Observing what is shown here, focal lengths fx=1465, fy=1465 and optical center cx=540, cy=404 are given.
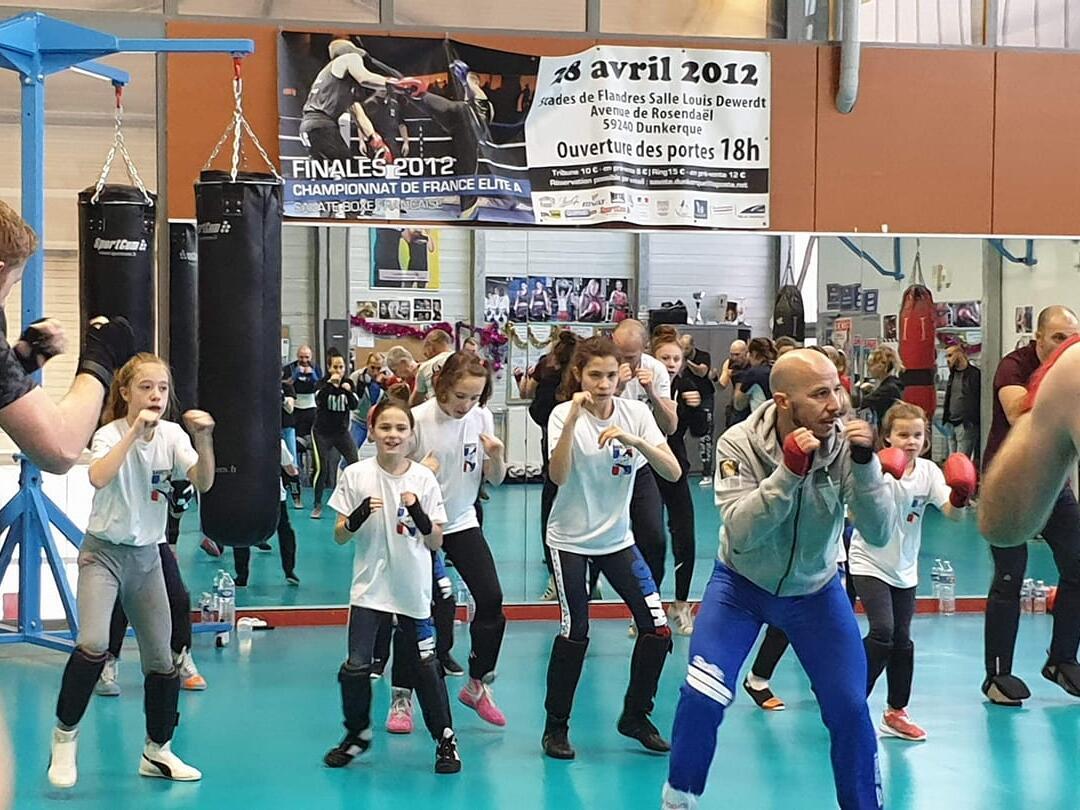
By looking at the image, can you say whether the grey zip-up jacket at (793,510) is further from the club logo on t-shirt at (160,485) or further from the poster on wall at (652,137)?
the poster on wall at (652,137)

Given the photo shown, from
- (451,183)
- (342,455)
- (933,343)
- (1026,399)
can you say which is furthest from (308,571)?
(1026,399)

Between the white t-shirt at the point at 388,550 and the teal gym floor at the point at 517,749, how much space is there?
68cm

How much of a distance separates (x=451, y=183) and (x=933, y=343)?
10.8ft

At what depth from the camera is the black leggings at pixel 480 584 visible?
6.27 meters

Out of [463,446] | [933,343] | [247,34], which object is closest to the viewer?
[463,446]

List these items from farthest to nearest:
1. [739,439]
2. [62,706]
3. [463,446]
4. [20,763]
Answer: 1. [463,446]
2. [20,763]
3. [62,706]
4. [739,439]

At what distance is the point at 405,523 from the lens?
18.7ft

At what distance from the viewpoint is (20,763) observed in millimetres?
5777

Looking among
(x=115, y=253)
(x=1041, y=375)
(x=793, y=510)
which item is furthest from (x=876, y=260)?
(x=1041, y=375)

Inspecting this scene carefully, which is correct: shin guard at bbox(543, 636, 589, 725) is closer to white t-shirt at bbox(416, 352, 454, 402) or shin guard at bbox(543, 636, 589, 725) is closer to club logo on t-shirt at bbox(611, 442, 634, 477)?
club logo on t-shirt at bbox(611, 442, 634, 477)

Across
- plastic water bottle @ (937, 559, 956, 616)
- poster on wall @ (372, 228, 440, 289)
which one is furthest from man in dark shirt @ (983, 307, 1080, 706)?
poster on wall @ (372, 228, 440, 289)

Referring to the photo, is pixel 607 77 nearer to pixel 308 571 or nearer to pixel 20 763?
pixel 308 571

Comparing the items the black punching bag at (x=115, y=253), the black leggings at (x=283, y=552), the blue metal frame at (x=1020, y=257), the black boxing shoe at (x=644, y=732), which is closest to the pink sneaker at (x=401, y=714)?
the black boxing shoe at (x=644, y=732)

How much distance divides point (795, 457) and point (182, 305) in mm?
4975
